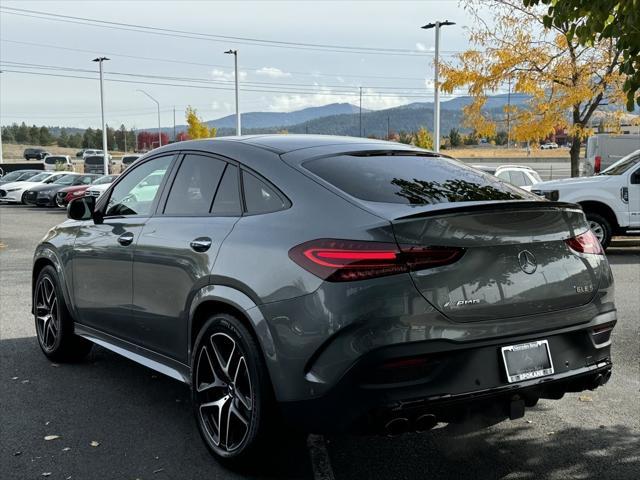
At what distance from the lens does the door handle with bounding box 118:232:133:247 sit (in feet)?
15.2

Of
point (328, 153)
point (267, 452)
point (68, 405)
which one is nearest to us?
point (267, 452)

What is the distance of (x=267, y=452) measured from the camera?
355 centimetres

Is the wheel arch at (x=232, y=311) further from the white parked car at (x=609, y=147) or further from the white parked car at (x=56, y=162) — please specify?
the white parked car at (x=56, y=162)

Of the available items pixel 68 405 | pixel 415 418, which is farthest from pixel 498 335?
pixel 68 405

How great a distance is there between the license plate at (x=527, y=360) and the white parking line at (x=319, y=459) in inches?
42.8

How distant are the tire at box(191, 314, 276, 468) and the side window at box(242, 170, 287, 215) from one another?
1.94 ft

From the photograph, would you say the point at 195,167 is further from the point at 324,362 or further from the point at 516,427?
the point at 516,427

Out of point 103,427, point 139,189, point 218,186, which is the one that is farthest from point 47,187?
point 218,186

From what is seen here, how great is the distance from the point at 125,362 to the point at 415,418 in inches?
134

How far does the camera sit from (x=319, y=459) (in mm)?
3855

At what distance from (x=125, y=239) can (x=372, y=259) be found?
7.12 feet

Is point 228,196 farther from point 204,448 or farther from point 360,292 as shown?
point 204,448

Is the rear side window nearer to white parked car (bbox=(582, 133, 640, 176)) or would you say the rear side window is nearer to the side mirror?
white parked car (bbox=(582, 133, 640, 176))

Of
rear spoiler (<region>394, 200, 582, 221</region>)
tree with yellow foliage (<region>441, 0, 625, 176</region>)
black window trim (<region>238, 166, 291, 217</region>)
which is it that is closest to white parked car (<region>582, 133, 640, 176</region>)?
tree with yellow foliage (<region>441, 0, 625, 176</region>)
